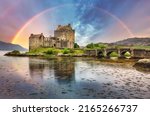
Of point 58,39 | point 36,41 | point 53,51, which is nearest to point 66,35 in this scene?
point 58,39

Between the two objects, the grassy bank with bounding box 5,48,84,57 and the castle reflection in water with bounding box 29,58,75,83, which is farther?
the grassy bank with bounding box 5,48,84,57

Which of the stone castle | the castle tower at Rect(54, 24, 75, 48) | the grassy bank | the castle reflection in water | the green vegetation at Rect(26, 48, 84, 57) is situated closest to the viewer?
the castle reflection in water

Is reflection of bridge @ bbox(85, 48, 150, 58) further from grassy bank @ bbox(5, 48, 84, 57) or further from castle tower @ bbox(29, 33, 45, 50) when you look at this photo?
castle tower @ bbox(29, 33, 45, 50)

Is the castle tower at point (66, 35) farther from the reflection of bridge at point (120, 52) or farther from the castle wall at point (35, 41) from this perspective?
the reflection of bridge at point (120, 52)

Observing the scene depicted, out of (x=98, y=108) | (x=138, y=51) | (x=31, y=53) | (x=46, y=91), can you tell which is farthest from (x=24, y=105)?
(x=31, y=53)

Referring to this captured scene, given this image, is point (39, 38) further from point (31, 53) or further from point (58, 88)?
point (58, 88)

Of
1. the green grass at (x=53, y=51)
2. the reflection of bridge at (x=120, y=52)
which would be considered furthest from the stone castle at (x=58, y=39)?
the reflection of bridge at (x=120, y=52)

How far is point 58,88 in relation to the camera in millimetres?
16469

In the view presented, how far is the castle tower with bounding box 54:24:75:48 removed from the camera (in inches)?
3155

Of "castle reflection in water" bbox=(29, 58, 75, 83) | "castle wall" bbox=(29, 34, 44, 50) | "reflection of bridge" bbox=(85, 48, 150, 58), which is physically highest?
"castle wall" bbox=(29, 34, 44, 50)

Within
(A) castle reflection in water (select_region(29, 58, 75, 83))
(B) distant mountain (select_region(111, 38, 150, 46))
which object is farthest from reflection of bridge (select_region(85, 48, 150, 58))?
(A) castle reflection in water (select_region(29, 58, 75, 83))

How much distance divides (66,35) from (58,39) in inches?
111

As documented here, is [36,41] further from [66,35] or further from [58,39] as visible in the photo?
[66,35]

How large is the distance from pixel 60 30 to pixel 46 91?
67.8m
